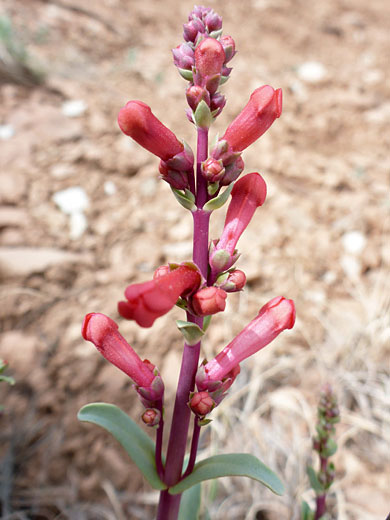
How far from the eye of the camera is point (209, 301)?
1328mm

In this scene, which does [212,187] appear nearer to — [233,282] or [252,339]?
[233,282]

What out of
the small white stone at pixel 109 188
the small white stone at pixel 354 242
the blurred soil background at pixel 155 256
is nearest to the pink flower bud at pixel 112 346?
the blurred soil background at pixel 155 256

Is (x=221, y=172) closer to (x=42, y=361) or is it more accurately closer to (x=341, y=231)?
(x=42, y=361)

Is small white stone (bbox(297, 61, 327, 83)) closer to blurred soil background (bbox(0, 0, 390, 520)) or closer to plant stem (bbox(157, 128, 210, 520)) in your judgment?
blurred soil background (bbox(0, 0, 390, 520))

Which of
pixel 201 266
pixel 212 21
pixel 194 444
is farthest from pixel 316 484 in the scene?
pixel 212 21

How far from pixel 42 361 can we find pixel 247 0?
6586mm

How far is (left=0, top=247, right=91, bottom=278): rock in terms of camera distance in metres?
3.22

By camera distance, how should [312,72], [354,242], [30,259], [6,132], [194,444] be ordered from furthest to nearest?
[312,72] → [6,132] → [354,242] → [30,259] → [194,444]

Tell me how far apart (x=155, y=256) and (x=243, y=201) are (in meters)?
2.12

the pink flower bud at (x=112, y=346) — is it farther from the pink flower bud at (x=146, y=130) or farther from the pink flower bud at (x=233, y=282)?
the pink flower bud at (x=146, y=130)

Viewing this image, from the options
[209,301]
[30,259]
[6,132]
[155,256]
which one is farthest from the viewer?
[6,132]

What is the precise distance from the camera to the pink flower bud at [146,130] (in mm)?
1356

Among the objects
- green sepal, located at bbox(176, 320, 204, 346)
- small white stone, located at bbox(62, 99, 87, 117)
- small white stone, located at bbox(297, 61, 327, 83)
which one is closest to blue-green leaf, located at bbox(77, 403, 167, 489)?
green sepal, located at bbox(176, 320, 204, 346)

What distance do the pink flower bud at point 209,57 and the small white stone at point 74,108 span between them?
3519 mm
